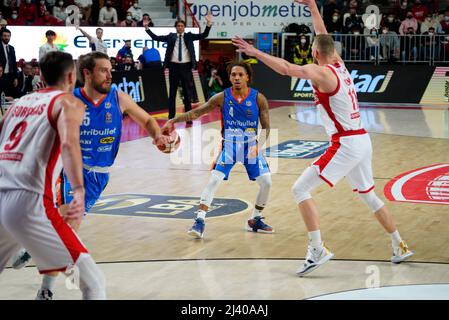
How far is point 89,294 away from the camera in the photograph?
485 cm

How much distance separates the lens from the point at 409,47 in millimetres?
24172

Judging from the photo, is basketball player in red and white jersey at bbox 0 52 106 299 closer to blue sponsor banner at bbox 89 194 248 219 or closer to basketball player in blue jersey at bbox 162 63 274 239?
basketball player in blue jersey at bbox 162 63 274 239

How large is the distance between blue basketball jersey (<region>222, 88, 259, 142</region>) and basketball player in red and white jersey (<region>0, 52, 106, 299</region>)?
399 cm

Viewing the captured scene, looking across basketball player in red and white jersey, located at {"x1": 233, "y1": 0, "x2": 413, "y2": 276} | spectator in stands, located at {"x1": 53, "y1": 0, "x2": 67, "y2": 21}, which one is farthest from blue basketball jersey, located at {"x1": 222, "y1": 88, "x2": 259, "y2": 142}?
spectator in stands, located at {"x1": 53, "y1": 0, "x2": 67, "y2": 21}

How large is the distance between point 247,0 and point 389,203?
18.4 meters

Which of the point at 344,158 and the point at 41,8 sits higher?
the point at 41,8

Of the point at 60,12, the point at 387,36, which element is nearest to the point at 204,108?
the point at 387,36

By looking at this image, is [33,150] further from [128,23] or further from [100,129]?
[128,23]

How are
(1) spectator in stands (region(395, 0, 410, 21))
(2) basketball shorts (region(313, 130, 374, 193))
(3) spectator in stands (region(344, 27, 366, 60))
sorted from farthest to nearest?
(1) spectator in stands (region(395, 0, 410, 21)), (3) spectator in stands (region(344, 27, 366, 60)), (2) basketball shorts (region(313, 130, 374, 193))

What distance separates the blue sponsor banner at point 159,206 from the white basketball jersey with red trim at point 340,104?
8.66 ft

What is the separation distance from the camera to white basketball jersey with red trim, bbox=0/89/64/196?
4793 millimetres

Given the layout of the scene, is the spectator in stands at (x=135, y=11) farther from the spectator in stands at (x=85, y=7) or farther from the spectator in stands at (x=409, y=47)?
the spectator in stands at (x=409, y=47)

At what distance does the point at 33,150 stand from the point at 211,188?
13.0ft

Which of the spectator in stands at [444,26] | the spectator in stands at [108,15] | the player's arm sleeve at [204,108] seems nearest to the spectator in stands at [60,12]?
the spectator in stands at [108,15]
